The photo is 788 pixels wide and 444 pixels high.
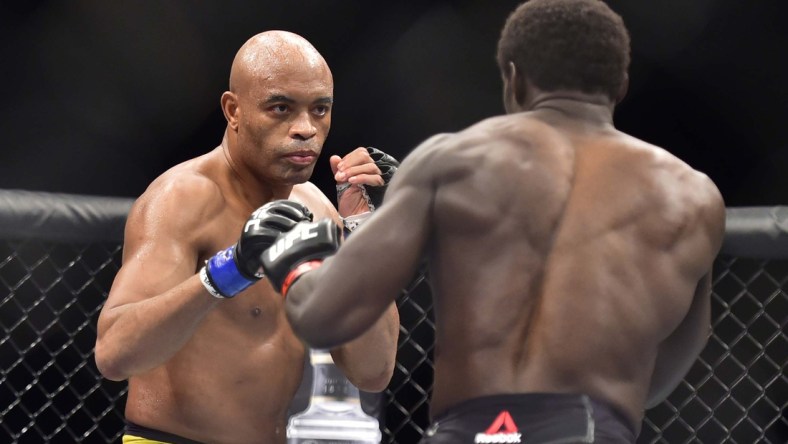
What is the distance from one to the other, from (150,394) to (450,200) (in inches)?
37.2

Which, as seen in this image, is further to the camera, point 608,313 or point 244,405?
point 244,405

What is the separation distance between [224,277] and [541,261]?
0.67 m

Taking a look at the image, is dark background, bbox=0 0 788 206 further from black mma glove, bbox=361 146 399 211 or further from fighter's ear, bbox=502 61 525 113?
fighter's ear, bbox=502 61 525 113

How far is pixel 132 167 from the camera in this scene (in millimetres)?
3521

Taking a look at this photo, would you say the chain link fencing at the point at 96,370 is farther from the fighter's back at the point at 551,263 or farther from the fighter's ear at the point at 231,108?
the fighter's back at the point at 551,263

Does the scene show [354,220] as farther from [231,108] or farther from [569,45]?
[569,45]

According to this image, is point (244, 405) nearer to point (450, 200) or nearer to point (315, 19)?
point (450, 200)

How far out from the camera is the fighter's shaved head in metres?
2.09

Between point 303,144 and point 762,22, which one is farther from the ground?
point 303,144

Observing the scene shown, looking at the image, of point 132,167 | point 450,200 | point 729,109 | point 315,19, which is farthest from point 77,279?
point 450,200

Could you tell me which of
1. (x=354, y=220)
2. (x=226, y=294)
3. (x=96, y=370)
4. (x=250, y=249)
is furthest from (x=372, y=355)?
(x=96, y=370)

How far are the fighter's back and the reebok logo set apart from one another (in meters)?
0.03

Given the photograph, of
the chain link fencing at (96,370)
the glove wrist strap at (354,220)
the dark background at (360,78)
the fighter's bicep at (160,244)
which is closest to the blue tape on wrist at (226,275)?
the fighter's bicep at (160,244)

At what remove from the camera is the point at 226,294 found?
1809mm
